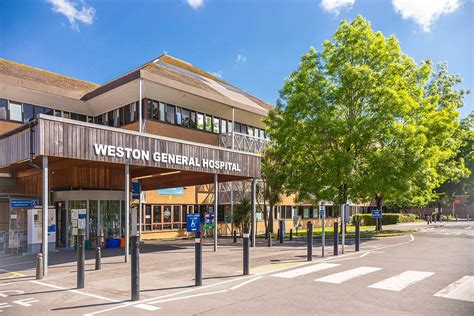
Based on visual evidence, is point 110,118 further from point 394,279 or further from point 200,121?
point 394,279

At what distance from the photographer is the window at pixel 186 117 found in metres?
30.1

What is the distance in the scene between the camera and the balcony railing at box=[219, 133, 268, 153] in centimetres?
3247

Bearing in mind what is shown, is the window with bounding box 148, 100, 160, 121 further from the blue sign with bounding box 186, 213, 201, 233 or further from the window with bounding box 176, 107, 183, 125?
the blue sign with bounding box 186, 213, 201, 233

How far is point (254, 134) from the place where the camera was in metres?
37.2

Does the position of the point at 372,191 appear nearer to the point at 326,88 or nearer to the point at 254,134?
the point at 326,88

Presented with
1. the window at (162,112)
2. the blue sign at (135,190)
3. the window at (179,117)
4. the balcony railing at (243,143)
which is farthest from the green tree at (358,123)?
the blue sign at (135,190)

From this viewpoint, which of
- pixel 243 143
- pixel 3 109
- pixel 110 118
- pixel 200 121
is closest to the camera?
pixel 3 109

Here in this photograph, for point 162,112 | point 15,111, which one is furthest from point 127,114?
point 15,111

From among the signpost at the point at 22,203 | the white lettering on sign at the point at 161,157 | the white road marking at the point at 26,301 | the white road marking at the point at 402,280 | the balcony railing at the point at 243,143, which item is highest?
the balcony railing at the point at 243,143

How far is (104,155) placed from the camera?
1494 cm

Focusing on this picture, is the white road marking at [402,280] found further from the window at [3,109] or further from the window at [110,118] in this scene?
the window at [3,109]

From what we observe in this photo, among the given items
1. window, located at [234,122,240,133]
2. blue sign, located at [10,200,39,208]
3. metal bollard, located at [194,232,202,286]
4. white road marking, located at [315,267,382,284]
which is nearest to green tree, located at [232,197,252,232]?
window, located at [234,122,240,133]

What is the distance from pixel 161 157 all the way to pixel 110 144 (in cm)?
245

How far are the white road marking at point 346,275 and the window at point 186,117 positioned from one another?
63.6 ft
